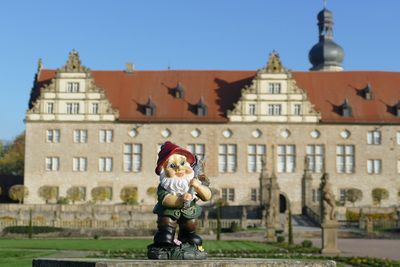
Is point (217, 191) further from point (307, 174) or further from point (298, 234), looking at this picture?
point (298, 234)

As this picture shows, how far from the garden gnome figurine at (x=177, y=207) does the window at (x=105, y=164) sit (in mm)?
44991

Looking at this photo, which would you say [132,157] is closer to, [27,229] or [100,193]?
[100,193]

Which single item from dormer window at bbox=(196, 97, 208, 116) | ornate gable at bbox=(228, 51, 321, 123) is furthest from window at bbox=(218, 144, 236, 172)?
dormer window at bbox=(196, 97, 208, 116)

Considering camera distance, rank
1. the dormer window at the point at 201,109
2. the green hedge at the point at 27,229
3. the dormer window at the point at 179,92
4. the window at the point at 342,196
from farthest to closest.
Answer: the dormer window at the point at 179,92 → the dormer window at the point at 201,109 → the window at the point at 342,196 → the green hedge at the point at 27,229

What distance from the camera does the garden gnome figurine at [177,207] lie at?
31.6 feet

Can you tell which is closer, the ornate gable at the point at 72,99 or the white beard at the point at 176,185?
the white beard at the point at 176,185

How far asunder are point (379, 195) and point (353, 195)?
6.48 feet

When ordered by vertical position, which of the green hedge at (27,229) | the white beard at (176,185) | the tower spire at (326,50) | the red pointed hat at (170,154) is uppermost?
the tower spire at (326,50)

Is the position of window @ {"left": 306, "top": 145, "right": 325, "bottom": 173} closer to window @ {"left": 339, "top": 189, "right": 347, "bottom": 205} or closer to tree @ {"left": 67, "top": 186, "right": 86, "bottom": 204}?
window @ {"left": 339, "top": 189, "right": 347, "bottom": 205}

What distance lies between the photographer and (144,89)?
57.2 metres

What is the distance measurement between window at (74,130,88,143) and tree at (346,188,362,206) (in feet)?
65.9

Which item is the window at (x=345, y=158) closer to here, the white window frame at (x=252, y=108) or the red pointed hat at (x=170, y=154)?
the white window frame at (x=252, y=108)

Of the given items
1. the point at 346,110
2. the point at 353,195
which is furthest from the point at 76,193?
the point at 346,110

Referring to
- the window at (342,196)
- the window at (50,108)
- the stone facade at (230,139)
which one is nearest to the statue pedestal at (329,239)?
the window at (342,196)
